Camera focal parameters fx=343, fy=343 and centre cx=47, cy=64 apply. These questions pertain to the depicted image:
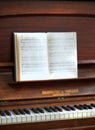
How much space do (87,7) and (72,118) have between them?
88 centimetres

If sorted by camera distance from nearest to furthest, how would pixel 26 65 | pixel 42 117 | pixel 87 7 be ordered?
pixel 42 117, pixel 26 65, pixel 87 7

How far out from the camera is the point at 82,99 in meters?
2.59

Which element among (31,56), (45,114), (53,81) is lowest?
(45,114)

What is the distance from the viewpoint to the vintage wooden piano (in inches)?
91.7

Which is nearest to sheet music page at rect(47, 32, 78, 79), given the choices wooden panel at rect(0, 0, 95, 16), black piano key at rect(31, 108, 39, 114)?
wooden panel at rect(0, 0, 95, 16)

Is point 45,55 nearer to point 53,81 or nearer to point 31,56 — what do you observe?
point 31,56

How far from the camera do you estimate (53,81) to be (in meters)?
2.55

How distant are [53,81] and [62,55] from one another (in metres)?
0.20

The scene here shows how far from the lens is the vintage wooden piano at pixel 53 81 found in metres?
2.33

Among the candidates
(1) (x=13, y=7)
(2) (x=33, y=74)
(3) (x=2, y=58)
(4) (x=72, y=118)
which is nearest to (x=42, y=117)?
(4) (x=72, y=118)

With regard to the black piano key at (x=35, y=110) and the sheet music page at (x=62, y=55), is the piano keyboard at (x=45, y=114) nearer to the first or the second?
the black piano key at (x=35, y=110)

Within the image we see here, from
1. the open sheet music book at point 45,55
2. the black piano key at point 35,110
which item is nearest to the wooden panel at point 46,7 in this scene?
the open sheet music book at point 45,55

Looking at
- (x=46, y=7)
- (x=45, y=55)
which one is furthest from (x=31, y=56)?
(x=46, y=7)

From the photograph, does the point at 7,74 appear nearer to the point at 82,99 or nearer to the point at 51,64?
the point at 51,64
